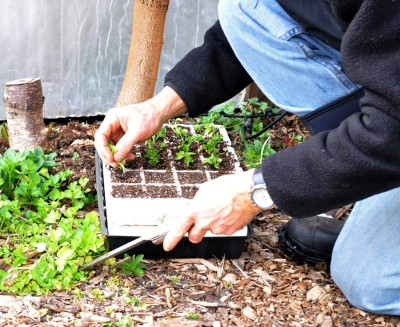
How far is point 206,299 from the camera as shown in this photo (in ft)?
7.29

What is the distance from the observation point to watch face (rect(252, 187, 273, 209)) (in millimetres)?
1755

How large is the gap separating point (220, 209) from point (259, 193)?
0.12 meters

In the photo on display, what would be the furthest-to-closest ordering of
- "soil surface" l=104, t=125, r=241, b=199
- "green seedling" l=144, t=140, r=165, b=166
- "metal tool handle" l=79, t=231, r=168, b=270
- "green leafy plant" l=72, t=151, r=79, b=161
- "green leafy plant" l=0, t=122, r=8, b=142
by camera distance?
"green leafy plant" l=0, t=122, r=8, b=142 → "green leafy plant" l=72, t=151, r=79, b=161 → "green seedling" l=144, t=140, r=165, b=166 → "soil surface" l=104, t=125, r=241, b=199 → "metal tool handle" l=79, t=231, r=168, b=270

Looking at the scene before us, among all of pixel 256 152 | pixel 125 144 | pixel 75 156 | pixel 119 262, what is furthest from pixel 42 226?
pixel 256 152

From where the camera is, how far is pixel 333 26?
1.96 metres

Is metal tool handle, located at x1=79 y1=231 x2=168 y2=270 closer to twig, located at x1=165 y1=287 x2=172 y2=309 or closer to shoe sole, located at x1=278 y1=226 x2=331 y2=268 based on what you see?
twig, located at x1=165 y1=287 x2=172 y2=309

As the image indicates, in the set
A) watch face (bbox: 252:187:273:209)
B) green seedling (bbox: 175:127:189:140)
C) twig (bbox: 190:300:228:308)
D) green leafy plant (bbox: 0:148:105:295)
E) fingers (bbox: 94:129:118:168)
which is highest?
fingers (bbox: 94:129:118:168)

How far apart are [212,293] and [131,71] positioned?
1.15 m

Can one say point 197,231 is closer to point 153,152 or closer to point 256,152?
point 153,152

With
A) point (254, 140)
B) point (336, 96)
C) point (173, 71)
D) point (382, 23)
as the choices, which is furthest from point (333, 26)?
point (254, 140)

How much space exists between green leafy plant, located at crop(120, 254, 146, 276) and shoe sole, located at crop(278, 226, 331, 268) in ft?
1.79

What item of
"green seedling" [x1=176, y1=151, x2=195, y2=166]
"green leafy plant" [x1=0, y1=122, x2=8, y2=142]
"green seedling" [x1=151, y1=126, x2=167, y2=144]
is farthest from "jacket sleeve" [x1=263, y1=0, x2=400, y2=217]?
"green leafy plant" [x1=0, y1=122, x2=8, y2=142]

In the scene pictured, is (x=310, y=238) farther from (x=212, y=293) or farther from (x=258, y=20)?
(x=258, y=20)

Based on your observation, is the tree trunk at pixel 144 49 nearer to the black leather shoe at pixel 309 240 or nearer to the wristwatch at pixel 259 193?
the black leather shoe at pixel 309 240
